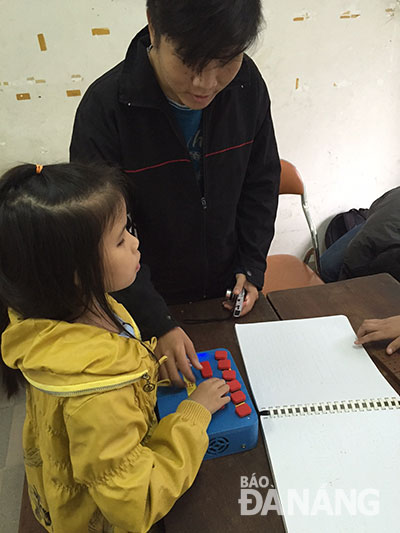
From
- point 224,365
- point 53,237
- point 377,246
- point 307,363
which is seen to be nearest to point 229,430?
point 224,365

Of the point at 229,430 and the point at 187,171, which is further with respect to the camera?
the point at 187,171

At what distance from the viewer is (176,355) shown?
2.42 feet

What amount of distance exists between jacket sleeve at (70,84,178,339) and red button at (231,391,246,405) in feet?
0.68

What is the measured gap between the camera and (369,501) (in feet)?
1.78

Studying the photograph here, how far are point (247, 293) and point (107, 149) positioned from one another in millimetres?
461

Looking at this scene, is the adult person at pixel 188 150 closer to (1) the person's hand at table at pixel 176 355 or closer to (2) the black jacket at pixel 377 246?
(1) the person's hand at table at pixel 176 355

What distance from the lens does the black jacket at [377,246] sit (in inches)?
53.9

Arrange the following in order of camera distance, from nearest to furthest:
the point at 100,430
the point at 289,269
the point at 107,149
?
1. the point at 100,430
2. the point at 107,149
3. the point at 289,269

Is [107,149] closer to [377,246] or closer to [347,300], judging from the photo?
[347,300]

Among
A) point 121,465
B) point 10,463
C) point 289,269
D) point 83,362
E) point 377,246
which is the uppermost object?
point 83,362

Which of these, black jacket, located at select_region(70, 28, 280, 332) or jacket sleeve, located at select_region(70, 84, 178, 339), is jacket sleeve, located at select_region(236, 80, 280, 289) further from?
jacket sleeve, located at select_region(70, 84, 178, 339)

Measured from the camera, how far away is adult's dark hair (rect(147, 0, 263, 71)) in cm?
58

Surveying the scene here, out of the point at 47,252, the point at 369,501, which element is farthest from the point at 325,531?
the point at 47,252

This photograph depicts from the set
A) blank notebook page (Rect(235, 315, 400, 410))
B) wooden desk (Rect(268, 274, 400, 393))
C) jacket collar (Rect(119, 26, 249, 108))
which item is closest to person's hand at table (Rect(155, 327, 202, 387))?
blank notebook page (Rect(235, 315, 400, 410))
